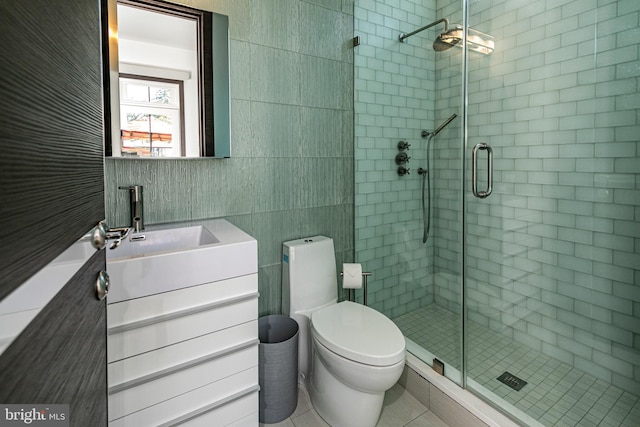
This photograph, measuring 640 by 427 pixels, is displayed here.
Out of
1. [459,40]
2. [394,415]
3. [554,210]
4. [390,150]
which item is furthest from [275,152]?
[394,415]

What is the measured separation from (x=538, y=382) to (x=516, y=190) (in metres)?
0.97

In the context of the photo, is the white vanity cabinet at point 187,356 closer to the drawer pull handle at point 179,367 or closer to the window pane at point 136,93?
the drawer pull handle at point 179,367

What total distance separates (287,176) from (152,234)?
86cm

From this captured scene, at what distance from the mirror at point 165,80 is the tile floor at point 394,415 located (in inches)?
58.0

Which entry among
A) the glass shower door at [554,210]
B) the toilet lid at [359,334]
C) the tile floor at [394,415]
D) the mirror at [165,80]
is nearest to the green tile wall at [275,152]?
the mirror at [165,80]

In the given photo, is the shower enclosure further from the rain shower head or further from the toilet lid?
the toilet lid

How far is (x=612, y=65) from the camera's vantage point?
1382 mm

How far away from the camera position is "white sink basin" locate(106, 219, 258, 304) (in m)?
1.10

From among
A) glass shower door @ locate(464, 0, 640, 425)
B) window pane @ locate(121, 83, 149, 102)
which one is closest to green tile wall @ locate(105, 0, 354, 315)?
window pane @ locate(121, 83, 149, 102)

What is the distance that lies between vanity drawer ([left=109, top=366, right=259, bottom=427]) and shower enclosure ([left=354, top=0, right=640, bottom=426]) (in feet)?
3.59

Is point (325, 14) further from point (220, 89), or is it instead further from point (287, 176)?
point (287, 176)

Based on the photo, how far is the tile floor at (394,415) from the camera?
1689 millimetres

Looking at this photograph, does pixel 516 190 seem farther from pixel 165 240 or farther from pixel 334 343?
pixel 165 240

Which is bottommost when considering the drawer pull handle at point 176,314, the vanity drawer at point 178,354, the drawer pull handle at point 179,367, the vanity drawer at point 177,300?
the drawer pull handle at point 179,367
